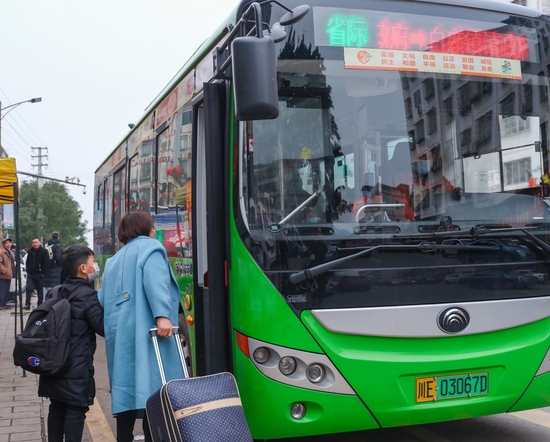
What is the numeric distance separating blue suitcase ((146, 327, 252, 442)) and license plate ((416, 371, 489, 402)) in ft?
3.65

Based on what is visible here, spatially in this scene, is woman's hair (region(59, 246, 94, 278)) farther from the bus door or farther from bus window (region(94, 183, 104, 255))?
bus window (region(94, 183, 104, 255))

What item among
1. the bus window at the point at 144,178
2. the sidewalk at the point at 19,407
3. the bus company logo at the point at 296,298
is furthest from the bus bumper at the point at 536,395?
the bus window at the point at 144,178

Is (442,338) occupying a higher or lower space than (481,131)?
lower

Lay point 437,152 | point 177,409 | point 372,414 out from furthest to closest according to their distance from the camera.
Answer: point 437,152
point 372,414
point 177,409

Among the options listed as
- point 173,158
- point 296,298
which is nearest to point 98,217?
point 173,158

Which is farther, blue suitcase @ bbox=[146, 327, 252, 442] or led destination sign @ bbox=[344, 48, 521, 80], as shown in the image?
led destination sign @ bbox=[344, 48, 521, 80]

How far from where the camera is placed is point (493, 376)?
4.30 meters

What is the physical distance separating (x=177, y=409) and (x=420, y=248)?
172cm

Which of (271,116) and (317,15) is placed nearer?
(271,116)

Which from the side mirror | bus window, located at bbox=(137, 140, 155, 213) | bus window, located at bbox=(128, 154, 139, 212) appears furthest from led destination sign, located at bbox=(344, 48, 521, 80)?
bus window, located at bbox=(128, 154, 139, 212)

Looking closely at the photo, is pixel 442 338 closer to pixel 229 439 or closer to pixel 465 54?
pixel 229 439

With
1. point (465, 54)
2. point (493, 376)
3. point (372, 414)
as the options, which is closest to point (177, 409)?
point (372, 414)

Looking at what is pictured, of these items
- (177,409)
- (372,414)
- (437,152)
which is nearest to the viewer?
(177,409)

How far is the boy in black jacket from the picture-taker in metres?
4.23
